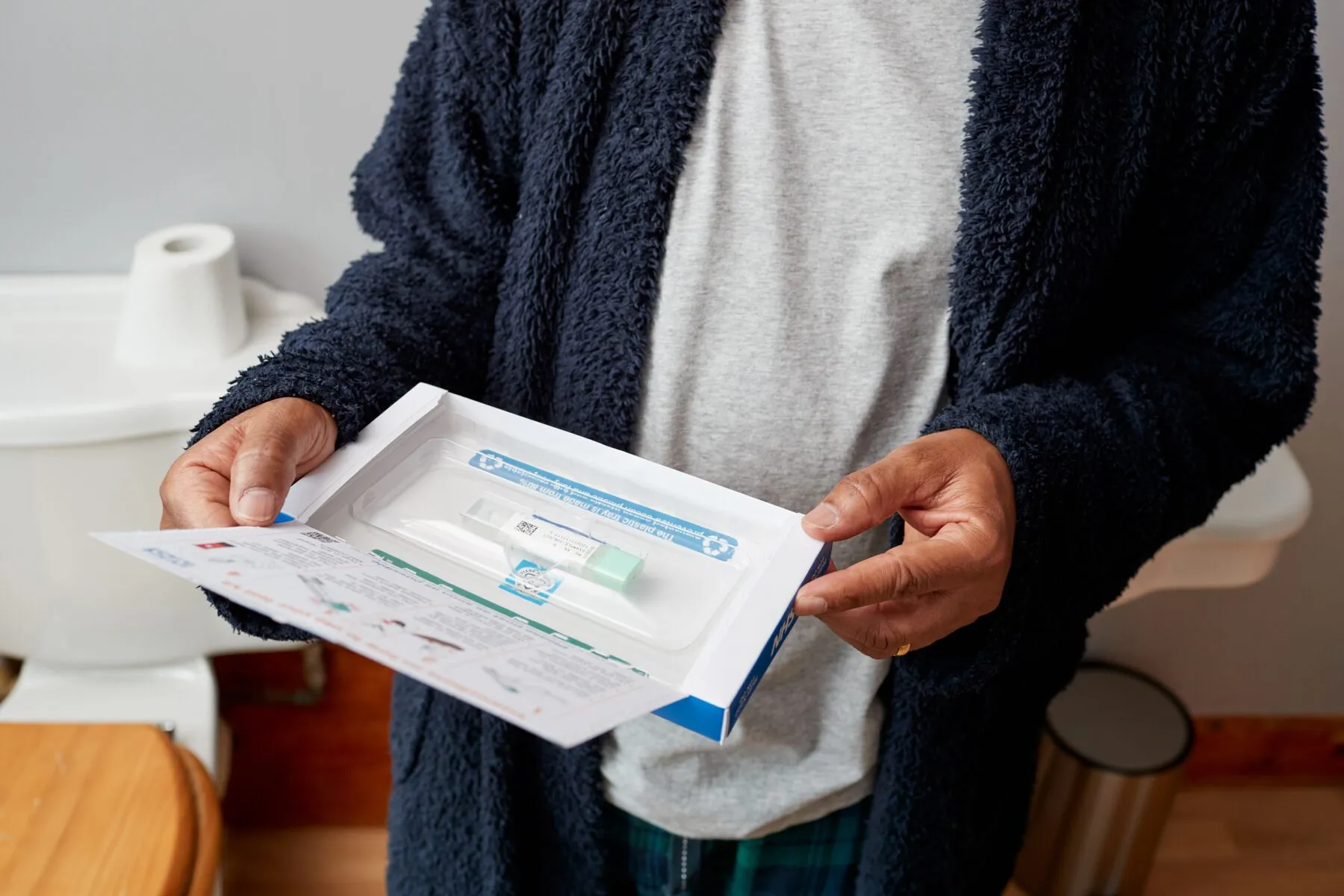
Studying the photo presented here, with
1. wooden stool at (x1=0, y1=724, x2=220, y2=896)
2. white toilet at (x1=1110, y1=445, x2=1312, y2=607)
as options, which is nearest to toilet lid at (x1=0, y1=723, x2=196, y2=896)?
wooden stool at (x1=0, y1=724, x2=220, y2=896)

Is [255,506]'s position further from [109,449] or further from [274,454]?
[109,449]

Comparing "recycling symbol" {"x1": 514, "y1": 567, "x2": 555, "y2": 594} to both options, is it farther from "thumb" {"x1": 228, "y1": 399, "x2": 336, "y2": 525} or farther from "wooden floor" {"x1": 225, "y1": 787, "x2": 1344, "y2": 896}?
"wooden floor" {"x1": 225, "y1": 787, "x2": 1344, "y2": 896}

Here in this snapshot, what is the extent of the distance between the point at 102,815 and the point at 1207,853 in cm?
128

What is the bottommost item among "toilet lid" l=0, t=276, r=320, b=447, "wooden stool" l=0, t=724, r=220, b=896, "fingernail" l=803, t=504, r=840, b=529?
"wooden stool" l=0, t=724, r=220, b=896

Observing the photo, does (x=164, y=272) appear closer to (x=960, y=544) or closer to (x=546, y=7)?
(x=546, y=7)

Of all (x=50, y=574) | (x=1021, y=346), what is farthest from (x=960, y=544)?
(x=50, y=574)

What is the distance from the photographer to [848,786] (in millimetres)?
630

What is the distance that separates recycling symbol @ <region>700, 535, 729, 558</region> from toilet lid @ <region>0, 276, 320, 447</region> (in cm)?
53

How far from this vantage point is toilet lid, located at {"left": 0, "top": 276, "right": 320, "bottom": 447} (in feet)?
2.68

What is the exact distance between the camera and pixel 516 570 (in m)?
0.47

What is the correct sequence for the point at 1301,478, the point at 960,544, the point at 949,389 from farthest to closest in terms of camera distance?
the point at 1301,478
the point at 949,389
the point at 960,544

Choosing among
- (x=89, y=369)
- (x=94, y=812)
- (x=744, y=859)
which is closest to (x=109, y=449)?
(x=89, y=369)

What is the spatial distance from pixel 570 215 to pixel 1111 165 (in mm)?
277

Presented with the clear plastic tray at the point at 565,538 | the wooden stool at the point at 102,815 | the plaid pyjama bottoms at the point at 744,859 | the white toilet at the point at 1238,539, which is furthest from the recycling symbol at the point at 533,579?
the white toilet at the point at 1238,539
